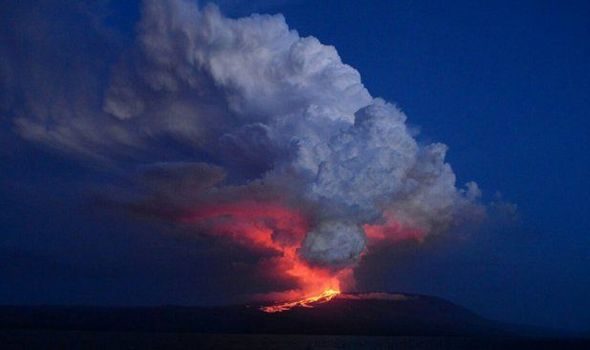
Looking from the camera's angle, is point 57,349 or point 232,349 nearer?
point 57,349

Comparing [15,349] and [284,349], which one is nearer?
[15,349]

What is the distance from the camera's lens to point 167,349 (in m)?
168

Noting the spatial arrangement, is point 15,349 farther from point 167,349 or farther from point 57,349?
point 167,349

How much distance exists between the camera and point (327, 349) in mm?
192250

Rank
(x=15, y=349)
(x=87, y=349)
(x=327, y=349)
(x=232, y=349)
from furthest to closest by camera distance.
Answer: (x=327, y=349)
(x=232, y=349)
(x=87, y=349)
(x=15, y=349)

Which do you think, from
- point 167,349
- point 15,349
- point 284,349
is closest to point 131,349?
point 167,349

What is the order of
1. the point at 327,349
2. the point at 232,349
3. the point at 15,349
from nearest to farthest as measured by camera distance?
the point at 15,349 → the point at 232,349 → the point at 327,349

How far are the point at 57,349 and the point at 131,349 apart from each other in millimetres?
20042

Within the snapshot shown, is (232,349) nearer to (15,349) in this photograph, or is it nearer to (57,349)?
(57,349)

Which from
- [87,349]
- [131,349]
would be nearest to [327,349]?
[131,349]

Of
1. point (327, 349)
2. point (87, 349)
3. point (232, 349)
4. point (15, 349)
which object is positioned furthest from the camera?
point (327, 349)

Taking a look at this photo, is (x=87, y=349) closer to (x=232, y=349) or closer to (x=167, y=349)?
(x=167, y=349)

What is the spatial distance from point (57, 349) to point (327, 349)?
85985 mm

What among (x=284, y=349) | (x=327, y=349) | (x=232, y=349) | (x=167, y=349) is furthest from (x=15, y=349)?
(x=327, y=349)
